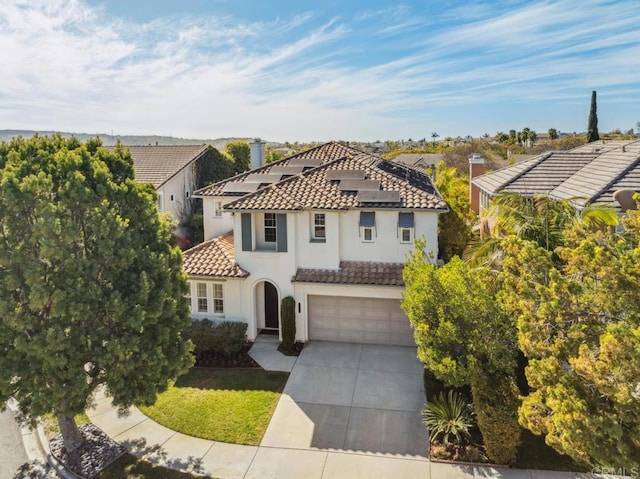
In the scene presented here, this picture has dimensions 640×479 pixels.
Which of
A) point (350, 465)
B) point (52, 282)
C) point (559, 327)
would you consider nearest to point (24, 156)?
point (52, 282)

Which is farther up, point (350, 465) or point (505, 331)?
point (505, 331)

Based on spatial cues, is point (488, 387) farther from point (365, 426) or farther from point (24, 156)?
point (24, 156)

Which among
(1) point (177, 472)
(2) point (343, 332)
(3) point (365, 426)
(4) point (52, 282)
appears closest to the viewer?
(4) point (52, 282)

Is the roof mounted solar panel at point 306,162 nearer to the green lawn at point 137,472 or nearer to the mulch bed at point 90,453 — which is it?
the mulch bed at point 90,453

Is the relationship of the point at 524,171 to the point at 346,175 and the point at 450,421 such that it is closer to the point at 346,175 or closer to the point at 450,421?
the point at 346,175

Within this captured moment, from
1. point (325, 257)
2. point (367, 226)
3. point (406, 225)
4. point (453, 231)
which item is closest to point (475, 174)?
point (453, 231)

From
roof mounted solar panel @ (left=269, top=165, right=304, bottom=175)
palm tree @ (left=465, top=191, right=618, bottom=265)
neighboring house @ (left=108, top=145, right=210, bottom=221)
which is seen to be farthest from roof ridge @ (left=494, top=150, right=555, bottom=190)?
neighboring house @ (left=108, top=145, right=210, bottom=221)
